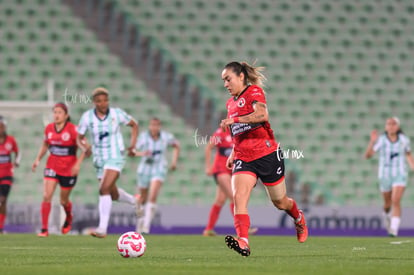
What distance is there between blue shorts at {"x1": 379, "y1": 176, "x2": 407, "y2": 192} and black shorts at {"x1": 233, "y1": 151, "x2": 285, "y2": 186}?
8042 mm

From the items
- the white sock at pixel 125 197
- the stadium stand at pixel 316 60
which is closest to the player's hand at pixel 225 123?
the white sock at pixel 125 197

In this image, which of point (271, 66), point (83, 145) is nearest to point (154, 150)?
point (83, 145)

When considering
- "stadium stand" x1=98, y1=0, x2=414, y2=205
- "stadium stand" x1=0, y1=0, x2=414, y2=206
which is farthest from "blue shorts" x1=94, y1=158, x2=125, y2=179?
"stadium stand" x1=98, y1=0, x2=414, y2=205

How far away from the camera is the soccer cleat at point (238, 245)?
8.09 metres

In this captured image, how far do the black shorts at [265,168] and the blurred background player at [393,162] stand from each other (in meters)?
7.78

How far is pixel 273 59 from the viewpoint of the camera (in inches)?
923

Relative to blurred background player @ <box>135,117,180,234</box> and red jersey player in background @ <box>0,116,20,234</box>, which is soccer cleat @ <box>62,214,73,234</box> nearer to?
red jersey player in background @ <box>0,116,20,234</box>

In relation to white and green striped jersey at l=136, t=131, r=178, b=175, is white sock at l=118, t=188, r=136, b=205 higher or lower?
lower

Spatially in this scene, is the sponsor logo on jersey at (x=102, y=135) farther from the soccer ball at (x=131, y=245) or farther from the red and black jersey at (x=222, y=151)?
the soccer ball at (x=131, y=245)

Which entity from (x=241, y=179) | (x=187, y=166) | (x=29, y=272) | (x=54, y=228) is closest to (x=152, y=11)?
(x=187, y=166)

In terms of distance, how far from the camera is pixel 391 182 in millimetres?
16984

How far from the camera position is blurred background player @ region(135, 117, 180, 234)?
17.4 metres

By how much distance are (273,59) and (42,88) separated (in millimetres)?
6011

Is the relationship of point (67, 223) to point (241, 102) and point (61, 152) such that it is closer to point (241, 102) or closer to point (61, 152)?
point (61, 152)
